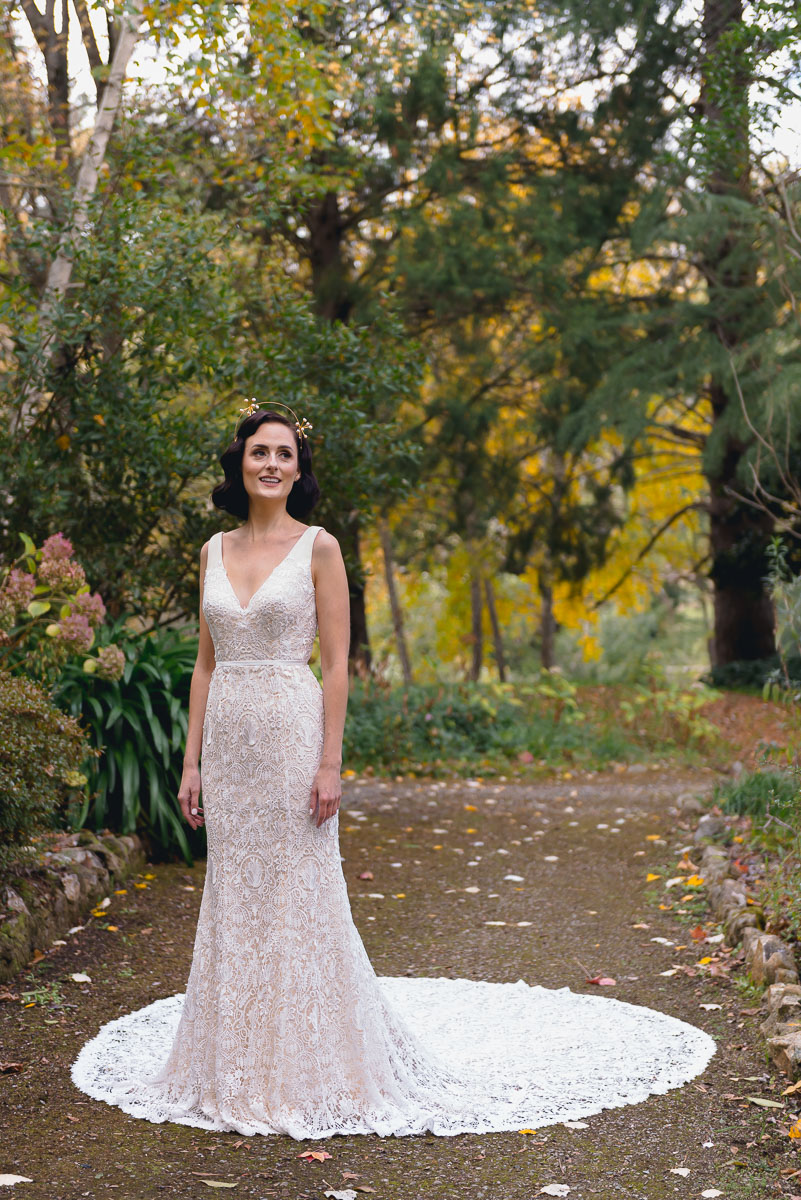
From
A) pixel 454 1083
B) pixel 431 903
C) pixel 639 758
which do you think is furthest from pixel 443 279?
pixel 454 1083

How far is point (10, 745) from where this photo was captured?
4.35 metres

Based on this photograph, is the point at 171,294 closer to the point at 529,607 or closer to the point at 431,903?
the point at 431,903

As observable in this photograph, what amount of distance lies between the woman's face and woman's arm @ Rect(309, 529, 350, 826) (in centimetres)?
20

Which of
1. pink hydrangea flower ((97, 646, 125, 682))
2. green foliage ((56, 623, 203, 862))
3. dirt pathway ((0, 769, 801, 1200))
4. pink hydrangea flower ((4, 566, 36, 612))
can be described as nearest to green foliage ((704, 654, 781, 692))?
dirt pathway ((0, 769, 801, 1200))

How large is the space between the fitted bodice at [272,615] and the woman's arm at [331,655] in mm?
35

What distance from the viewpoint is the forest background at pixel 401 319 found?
6.82 m

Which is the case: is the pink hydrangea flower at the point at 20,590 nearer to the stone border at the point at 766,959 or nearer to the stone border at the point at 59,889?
the stone border at the point at 59,889

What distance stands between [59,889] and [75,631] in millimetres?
1150

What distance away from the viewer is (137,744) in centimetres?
612

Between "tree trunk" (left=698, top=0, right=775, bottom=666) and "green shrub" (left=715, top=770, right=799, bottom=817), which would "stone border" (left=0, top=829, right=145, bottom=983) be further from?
"tree trunk" (left=698, top=0, right=775, bottom=666)

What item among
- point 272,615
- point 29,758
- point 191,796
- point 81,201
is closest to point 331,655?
point 272,615

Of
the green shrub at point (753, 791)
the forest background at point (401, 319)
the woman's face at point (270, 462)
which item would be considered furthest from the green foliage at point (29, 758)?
the green shrub at point (753, 791)

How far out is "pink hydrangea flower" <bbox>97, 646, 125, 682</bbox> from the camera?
5.39m

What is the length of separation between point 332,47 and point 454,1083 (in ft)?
34.1
